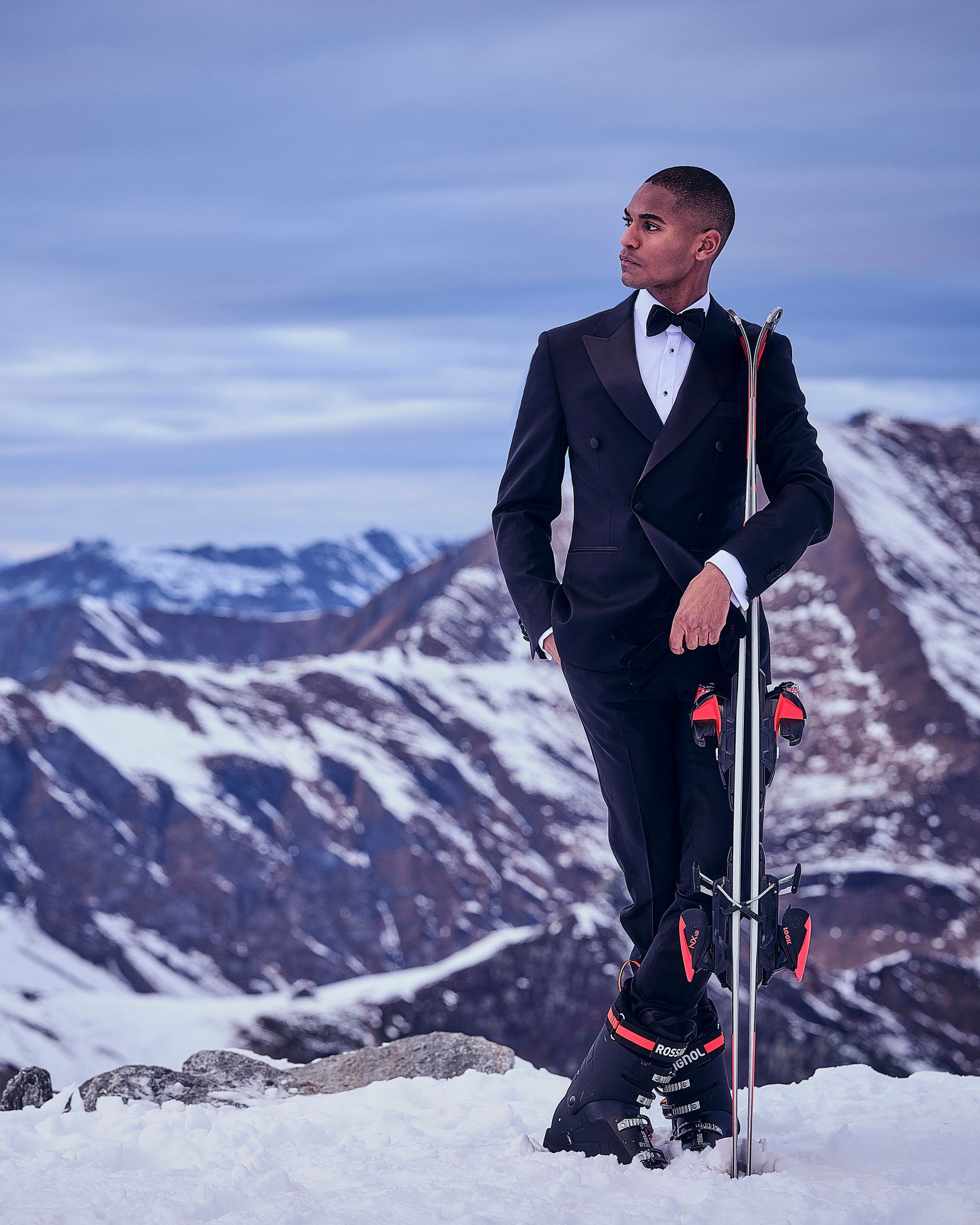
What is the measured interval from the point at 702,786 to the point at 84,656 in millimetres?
139015

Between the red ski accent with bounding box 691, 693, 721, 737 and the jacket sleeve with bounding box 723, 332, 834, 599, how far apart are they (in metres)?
0.40

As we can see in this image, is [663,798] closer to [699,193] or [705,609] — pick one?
[705,609]

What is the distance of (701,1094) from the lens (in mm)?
5020

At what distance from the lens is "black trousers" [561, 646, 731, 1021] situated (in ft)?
15.7

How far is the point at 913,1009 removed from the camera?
6669cm

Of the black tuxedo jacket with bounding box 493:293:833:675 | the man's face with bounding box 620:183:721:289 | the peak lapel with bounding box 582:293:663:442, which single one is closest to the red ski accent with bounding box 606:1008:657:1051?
the black tuxedo jacket with bounding box 493:293:833:675

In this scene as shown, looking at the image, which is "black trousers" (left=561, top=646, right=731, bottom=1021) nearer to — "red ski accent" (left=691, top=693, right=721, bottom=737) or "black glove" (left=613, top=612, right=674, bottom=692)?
"black glove" (left=613, top=612, right=674, bottom=692)

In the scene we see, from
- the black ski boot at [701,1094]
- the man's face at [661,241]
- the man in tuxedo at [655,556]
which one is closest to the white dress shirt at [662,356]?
the man in tuxedo at [655,556]

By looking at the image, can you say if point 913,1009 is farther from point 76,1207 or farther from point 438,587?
point 438,587

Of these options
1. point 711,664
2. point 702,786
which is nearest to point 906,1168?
point 702,786

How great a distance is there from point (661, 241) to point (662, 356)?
1.40ft

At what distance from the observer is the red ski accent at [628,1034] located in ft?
16.3

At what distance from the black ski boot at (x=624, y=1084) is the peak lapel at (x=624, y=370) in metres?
2.18

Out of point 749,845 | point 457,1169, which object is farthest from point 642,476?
point 457,1169
